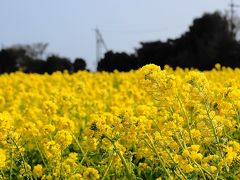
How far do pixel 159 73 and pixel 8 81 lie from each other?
1005 cm

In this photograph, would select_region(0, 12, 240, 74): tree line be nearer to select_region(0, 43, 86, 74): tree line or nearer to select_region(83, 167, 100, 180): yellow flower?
select_region(0, 43, 86, 74): tree line

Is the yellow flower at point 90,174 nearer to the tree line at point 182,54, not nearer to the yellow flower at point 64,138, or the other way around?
the yellow flower at point 64,138

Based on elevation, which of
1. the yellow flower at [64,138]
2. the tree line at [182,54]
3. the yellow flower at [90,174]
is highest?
the tree line at [182,54]

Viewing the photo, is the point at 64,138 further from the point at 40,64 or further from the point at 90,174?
the point at 40,64

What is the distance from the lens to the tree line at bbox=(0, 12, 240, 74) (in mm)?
27828

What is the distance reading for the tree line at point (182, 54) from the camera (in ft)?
91.3

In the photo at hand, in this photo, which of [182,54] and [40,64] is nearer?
[182,54]

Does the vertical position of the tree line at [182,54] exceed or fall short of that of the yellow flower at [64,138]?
it exceeds it

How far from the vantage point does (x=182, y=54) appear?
2916 cm

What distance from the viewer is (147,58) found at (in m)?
29.6

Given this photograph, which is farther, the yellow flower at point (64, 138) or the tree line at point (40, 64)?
the tree line at point (40, 64)

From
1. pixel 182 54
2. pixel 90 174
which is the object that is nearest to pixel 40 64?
pixel 182 54

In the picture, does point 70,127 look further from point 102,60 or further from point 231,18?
point 231,18

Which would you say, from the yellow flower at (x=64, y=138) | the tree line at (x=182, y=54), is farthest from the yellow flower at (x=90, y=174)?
the tree line at (x=182, y=54)
